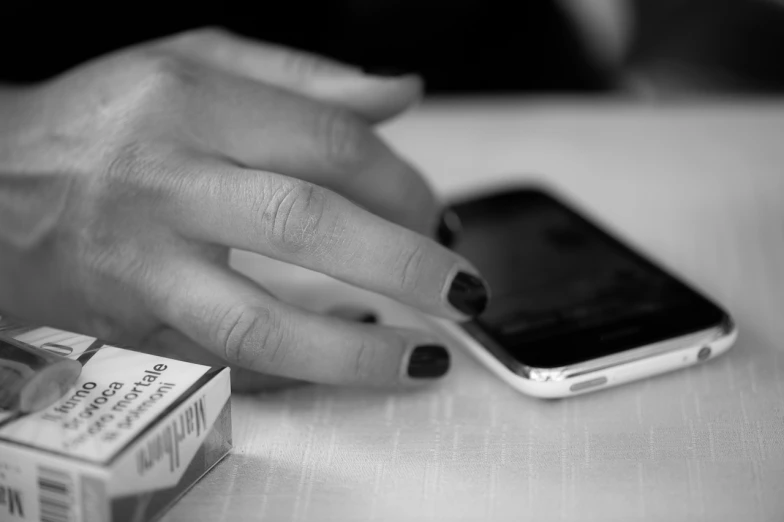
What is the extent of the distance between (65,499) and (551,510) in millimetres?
204

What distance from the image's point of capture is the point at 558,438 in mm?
412

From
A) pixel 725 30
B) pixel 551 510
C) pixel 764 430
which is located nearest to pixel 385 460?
pixel 551 510

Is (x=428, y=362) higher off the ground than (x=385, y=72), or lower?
lower

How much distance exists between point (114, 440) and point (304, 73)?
0.32 m

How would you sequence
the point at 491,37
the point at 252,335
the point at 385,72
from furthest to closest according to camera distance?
the point at 491,37 → the point at 385,72 → the point at 252,335

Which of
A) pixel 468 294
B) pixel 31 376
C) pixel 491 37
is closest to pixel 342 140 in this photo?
pixel 468 294

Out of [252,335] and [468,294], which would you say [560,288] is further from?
[252,335]

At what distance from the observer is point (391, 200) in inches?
20.5

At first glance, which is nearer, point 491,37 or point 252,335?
point 252,335

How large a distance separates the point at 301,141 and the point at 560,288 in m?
0.18

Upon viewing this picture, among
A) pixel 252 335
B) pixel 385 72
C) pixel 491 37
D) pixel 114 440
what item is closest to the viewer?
pixel 114 440

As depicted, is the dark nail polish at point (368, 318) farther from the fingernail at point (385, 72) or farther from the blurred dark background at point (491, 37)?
the blurred dark background at point (491, 37)

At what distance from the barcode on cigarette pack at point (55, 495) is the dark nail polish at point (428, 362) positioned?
19 cm

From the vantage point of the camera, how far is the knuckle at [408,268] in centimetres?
44
